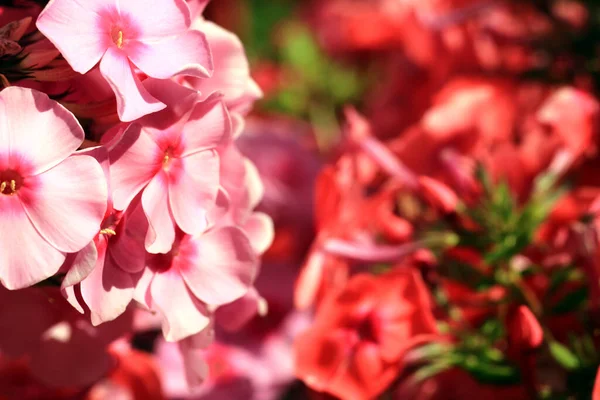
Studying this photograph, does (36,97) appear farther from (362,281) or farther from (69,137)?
(362,281)

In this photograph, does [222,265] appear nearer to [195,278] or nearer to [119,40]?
[195,278]

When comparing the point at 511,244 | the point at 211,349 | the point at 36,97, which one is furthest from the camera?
the point at 211,349

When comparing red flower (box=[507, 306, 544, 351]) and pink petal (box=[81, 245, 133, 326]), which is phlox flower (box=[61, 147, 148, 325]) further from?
red flower (box=[507, 306, 544, 351])

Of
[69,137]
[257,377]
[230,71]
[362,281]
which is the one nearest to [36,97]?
[69,137]

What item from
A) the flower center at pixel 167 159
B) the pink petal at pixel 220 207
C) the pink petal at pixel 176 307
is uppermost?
the flower center at pixel 167 159

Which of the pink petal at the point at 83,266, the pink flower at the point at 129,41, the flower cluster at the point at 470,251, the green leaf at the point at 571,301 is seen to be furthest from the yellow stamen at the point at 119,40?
the green leaf at the point at 571,301

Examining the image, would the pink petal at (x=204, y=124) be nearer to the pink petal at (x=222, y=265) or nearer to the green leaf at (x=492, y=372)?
the pink petal at (x=222, y=265)
